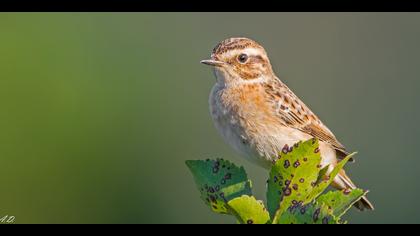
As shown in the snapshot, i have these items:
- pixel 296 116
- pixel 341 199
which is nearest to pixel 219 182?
pixel 341 199

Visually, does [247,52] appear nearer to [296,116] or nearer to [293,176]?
[296,116]

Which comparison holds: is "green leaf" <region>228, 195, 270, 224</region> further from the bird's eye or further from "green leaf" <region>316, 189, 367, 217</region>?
the bird's eye

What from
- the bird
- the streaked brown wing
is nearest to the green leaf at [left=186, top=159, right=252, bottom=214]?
the bird

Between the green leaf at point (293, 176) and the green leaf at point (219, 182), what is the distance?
0.16 meters

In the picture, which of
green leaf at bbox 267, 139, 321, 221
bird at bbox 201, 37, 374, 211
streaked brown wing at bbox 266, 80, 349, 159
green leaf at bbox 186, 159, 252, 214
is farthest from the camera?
streaked brown wing at bbox 266, 80, 349, 159

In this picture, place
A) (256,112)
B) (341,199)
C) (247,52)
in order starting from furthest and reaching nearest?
(247,52) < (256,112) < (341,199)

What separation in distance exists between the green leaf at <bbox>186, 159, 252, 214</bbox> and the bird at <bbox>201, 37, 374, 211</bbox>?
2224 mm

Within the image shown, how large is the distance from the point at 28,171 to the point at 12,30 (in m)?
1.68

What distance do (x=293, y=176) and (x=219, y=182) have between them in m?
0.34

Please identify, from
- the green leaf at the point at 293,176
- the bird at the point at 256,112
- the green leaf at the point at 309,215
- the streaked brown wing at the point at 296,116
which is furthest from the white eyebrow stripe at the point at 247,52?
the green leaf at the point at 309,215

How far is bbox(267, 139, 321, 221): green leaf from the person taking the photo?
10.2 ft

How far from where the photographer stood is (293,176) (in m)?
3.13

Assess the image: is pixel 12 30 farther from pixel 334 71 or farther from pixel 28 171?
pixel 334 71
